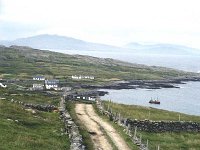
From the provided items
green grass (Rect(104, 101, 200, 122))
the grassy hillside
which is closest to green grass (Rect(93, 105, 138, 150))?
the grassy hillside

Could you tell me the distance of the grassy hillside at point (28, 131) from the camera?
37.6m

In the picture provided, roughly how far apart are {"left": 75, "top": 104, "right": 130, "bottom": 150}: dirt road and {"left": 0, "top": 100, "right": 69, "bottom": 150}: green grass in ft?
12.5

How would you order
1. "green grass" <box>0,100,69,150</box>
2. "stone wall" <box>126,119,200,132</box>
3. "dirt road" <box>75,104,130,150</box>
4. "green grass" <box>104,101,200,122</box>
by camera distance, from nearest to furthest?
"green grass" <box>0,100,69,150</box> < "dirt road" <box>75,104,130,150</box> < "stone wall" <box>126,119,200,132</box> < "green grass" <box>104,101,200,122</box>

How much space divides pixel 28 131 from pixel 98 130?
401 inches

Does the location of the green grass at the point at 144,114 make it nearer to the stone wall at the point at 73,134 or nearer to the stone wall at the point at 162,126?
the stone wall at the point at 162,126

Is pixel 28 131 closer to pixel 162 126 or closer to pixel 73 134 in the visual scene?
pixel 73 134

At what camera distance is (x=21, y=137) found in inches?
1559

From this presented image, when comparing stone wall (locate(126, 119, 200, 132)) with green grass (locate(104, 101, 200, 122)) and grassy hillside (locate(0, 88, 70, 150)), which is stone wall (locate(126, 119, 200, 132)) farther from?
grassy hillside (locate(0, 88, 70, 150))

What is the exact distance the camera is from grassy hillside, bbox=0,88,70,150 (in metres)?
37.6

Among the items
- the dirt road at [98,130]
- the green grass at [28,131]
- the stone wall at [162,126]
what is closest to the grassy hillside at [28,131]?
the green grass at [28,131]

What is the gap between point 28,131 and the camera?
44.2 metres

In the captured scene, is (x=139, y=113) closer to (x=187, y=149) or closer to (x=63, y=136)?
(x=187, y=149)

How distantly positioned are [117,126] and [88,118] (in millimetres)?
6956

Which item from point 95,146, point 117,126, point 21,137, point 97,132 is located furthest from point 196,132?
point 21,137
